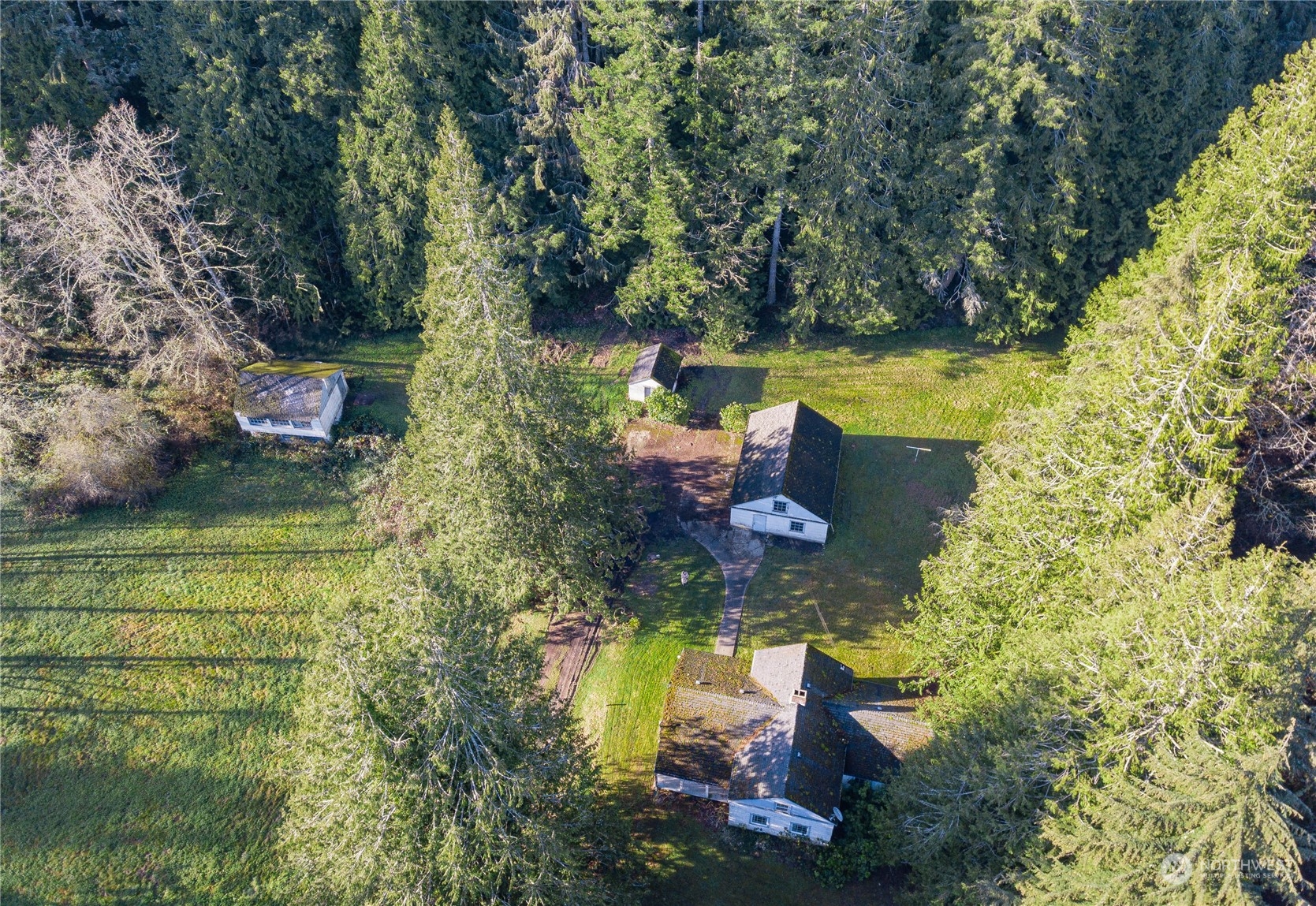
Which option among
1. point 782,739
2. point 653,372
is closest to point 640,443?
point 653,372

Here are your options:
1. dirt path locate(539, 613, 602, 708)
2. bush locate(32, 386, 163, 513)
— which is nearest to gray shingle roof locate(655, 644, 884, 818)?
dirt path locate(539, 613, 602, 708)

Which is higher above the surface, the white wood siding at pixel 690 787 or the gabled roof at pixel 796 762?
the gabled roof at pixel 796 762

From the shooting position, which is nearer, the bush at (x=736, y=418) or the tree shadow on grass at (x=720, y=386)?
the bush at (x=736, y=418)

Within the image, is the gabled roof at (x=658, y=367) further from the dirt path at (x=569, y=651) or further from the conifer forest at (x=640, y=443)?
the dirt path at (x=569, y=651)

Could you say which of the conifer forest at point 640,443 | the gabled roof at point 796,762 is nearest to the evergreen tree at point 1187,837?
the conifer forest at point 640,443

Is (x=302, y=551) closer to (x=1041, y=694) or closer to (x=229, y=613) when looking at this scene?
(x=229, y=613)

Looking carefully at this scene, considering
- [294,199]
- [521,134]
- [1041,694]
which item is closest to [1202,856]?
[1041,694]
